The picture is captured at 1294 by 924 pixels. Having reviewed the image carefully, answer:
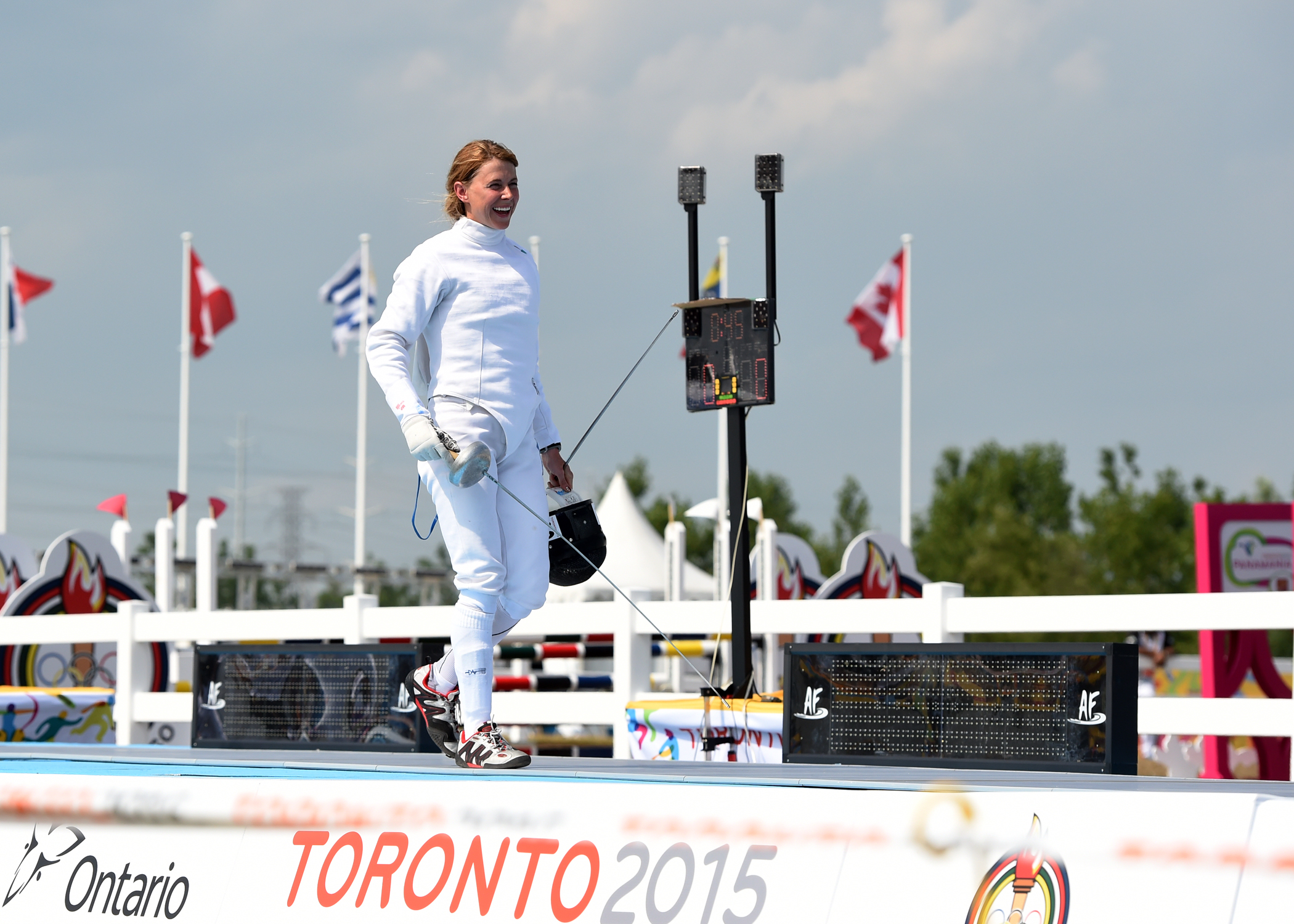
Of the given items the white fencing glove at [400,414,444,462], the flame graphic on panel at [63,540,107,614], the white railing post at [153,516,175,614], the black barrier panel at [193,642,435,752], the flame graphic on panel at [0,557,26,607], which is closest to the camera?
the white fencing glove at [400,414,444,462]

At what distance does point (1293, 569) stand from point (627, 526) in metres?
19.2

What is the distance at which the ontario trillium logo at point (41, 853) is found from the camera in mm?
4363

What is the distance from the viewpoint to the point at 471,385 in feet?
15.8

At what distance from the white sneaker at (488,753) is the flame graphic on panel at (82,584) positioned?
9.64 m

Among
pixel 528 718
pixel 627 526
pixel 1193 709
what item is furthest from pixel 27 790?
pixel 627 526

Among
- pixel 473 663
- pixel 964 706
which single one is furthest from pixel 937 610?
pixel 473 663

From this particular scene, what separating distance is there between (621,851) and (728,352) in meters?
4.35

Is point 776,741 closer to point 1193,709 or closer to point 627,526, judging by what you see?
point 1193,709

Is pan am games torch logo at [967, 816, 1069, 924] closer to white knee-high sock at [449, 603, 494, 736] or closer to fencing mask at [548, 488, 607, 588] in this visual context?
white knee-high sock at [449, 603, 494, 736]

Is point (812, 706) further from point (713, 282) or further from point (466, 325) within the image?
point (713, 282)

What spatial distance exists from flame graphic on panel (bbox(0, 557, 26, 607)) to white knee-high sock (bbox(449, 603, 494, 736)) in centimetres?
1167

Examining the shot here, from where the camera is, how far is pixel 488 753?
468 centimetres

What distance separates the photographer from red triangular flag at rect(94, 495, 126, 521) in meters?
16.9

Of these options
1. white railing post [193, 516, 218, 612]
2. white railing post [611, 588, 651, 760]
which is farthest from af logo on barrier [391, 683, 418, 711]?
white railing post [193, 516, 218, 612]
